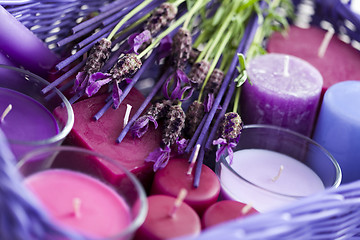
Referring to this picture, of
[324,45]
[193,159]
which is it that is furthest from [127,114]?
[324,45]

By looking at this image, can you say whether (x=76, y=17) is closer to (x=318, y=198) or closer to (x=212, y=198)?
(x=212, y=198)

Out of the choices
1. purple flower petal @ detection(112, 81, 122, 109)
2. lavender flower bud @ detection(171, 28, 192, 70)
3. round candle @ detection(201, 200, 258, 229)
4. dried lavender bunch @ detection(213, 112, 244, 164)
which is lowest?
round candle @ detection(201, 200, 258, 229)

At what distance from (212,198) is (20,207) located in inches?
13.5

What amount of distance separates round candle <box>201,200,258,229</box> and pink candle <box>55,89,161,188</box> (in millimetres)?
129

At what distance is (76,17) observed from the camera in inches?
39.0

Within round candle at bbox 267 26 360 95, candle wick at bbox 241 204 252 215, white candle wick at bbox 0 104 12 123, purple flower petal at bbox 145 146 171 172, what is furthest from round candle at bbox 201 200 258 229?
round candle at bbox 267 26 360 95

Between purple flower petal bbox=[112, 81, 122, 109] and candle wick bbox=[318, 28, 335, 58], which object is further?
candle wick bbox=[318, 28, 335, 58]

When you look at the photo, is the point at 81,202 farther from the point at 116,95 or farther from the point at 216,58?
the point at 216,58

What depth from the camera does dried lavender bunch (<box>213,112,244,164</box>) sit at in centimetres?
80

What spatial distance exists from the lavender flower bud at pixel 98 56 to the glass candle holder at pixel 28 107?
0.22 ft

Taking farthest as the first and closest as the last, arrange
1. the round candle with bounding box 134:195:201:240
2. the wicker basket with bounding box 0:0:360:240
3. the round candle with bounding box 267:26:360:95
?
the round candle with bounding box 267:26:360:95 → the round candle with bounding box 134:195:201:240 → the wicker basket with bounding box 0:0:360:240

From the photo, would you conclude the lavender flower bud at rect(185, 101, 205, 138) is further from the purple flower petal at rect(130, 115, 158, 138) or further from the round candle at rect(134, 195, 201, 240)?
the round candle at rect(134, 195, 201, 240)

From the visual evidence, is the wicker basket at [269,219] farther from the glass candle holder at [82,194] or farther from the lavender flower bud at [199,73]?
the lavender flower bud at [199,73]

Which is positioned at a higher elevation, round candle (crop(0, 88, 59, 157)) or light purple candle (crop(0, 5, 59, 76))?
light purple candle (crop(0, 5, 59, 76))
